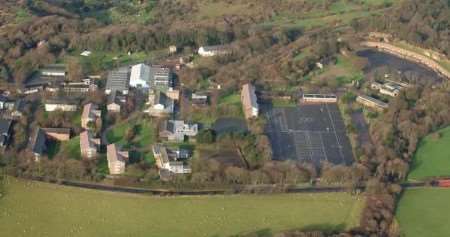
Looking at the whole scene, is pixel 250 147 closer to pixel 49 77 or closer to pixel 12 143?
pixel 12 143

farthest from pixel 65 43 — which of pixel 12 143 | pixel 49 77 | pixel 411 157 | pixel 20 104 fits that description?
pixel 411 157

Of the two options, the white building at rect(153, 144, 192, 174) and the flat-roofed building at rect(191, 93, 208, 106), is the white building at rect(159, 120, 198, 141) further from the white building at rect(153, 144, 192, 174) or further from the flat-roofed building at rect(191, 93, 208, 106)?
the flat-roofed building at rect(191, 93, 208, 106)

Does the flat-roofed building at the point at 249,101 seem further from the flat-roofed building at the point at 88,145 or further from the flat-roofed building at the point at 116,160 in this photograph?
the flat-roofed building at the point at 88,145

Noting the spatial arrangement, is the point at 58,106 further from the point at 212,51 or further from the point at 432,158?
the point at 432,158

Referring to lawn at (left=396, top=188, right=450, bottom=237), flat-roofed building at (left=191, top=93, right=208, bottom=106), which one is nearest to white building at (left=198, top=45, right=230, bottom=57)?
flat-roofed building at (left=191, top=93, right=208, bottom=106)

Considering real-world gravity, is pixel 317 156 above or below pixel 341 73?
below
